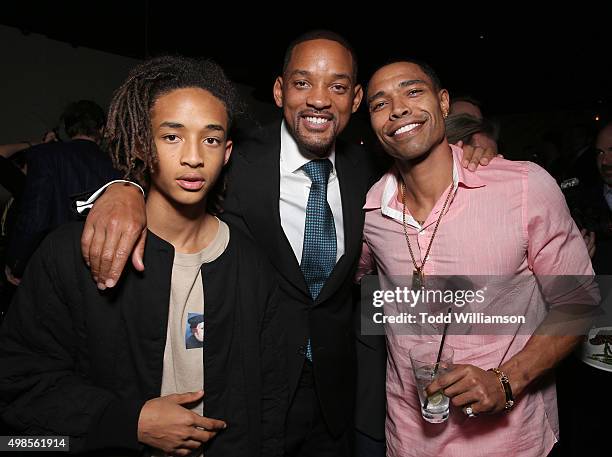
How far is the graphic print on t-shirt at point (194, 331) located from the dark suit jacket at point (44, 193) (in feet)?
5.98

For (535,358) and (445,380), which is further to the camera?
(535,358)

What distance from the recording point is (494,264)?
1489 mm

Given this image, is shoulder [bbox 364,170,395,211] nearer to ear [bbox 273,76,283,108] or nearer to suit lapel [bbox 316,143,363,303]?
suit lapel [bbox 316,143,363,303]

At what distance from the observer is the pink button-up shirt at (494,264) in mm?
1450

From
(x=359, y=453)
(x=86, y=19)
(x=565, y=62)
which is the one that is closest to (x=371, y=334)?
(x=359, y=453)

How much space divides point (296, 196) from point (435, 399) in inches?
35.3

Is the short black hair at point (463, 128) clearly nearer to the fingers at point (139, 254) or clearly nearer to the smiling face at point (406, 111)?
the smiling face at point (406, 111)

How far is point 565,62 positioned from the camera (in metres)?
6.84

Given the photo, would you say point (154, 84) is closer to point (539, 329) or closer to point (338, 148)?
point (338, 148)

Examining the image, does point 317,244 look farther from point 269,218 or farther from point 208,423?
point 208,423

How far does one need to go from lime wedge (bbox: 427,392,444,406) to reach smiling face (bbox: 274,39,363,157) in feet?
3.22

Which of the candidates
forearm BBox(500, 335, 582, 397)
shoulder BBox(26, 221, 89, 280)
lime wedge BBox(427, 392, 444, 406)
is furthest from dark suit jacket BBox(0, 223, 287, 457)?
forearm BBox(500, 335, 582, 397)

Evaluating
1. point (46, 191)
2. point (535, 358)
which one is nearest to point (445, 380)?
point (535, 358)

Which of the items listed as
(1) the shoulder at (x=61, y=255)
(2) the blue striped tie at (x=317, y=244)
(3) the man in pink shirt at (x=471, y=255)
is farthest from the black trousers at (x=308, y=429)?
(1) the shoulder at (x=61, y=255)
